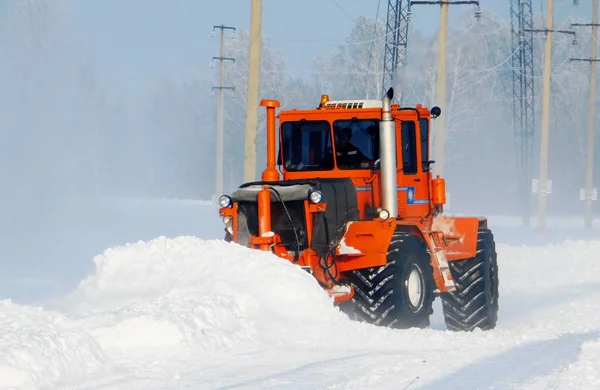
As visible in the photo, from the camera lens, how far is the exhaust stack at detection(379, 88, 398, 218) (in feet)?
41.8

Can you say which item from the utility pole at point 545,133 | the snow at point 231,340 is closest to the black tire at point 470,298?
the snow at point 231,340

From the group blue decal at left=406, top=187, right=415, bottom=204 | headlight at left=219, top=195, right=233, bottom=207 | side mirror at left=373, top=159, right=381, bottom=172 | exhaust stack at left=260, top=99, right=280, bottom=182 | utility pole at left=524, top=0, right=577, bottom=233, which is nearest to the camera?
headlight at left=219, top=195, right=233, bottom=207

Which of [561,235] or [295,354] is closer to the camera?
[295,354]

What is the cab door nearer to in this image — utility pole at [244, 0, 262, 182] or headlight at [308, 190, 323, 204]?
headlight at [308, 190, 323, 204]

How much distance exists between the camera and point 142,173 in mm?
112438

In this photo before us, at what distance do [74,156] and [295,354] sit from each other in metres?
65.6

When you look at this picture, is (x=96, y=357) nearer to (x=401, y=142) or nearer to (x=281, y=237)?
(x=281, y=237)

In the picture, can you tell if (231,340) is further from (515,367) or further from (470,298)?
(470,298)

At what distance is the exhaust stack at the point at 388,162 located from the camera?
502 inches

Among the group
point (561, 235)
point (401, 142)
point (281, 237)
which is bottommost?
point (561, 235)

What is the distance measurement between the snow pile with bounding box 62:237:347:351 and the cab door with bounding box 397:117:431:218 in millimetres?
2537

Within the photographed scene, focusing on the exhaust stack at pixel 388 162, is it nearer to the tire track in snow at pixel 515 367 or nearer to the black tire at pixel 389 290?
the black tire at pixel 389 290

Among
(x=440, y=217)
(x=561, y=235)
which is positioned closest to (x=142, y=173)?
(x=561, y=235)

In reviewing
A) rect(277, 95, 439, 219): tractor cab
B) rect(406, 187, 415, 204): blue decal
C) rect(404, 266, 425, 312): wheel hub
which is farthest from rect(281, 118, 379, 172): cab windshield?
rect(404, 266, 425, 312): wheel hub
